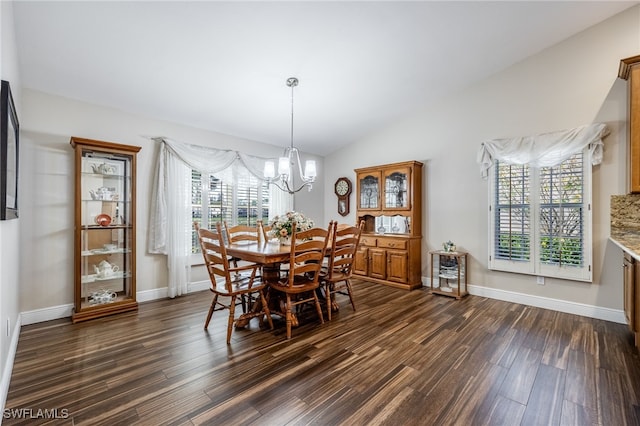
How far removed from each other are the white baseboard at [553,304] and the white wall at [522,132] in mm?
51

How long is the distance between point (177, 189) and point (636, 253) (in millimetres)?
4863

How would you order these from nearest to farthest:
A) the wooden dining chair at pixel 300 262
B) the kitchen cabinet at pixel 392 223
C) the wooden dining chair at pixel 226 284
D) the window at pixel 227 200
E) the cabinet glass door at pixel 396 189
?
the wooden dining chair at pixel 226 284, the wooden dining chair at pixel 300 262, the window at pixel 227 200, the kitchen cabinet at pixel 392 223, the cabinet glass door at pixel 396 189

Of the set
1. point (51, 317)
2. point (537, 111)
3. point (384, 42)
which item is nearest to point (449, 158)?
point (537, 111)

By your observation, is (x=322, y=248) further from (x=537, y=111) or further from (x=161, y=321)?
(x=537, y=111)

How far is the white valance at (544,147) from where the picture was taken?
3.37 metres

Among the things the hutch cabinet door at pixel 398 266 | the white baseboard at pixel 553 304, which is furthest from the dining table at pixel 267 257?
the white baseboard at pixel 553 304

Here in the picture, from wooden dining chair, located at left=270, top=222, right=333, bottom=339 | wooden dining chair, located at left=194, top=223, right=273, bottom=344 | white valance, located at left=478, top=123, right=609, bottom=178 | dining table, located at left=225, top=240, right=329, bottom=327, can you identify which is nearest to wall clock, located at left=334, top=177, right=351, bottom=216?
white valance, located at left=478, top=123, right=609, bottom=178

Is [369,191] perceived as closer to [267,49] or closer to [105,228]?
[267,49]

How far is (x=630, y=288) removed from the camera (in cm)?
261

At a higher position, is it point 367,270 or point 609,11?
point 609,11

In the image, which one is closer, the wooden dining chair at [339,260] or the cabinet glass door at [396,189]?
the wooden dining chair at [339,260]

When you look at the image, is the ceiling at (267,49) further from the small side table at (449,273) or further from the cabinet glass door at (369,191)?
the small side table at (449,273)

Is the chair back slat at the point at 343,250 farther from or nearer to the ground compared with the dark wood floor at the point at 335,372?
farther from the ground

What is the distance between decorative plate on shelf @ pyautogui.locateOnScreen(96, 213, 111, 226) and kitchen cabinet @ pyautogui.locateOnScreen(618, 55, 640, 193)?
5.75m
